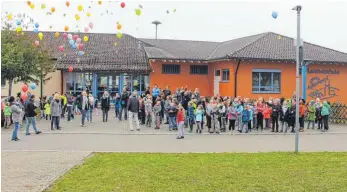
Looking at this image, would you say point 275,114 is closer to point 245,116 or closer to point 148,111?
point 245,116

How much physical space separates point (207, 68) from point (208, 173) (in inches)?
1012

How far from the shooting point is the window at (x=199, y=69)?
35250 mm

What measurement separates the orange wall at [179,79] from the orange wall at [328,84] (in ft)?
26.0

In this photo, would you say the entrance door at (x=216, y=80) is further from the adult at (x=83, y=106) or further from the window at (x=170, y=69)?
the adult at (x=83, y=106)

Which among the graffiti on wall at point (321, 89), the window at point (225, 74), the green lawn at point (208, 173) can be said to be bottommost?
the green lawn at point (208, 173)

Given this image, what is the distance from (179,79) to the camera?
34750 mm

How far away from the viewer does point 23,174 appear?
10.3m

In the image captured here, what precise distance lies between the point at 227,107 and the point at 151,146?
622cm

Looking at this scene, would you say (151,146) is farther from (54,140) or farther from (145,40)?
(145,40)

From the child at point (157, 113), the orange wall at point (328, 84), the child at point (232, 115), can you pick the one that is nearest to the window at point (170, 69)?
the orange wall at point (328, 84)

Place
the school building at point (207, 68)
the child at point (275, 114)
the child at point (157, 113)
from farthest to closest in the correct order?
the school building at point (207, 68) < the child at point (157, 113) < the child at point (275, 114)

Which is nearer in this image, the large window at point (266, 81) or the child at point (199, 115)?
the child at point (199, 115)

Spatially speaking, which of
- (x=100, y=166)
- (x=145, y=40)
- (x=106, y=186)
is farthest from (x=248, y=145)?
(x=145, y=40)

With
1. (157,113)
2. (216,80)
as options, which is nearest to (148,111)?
(157,113)
